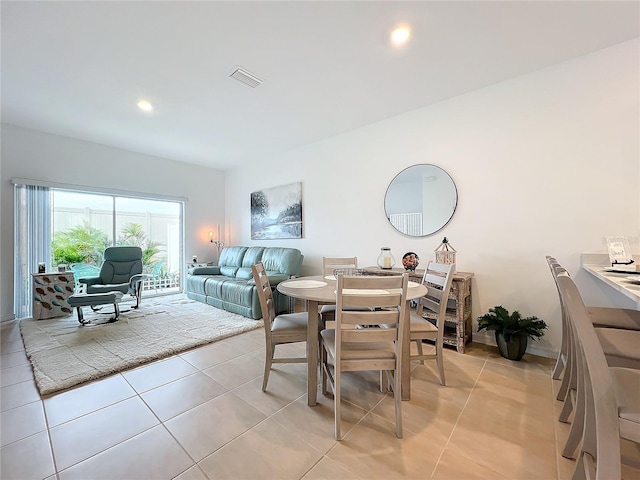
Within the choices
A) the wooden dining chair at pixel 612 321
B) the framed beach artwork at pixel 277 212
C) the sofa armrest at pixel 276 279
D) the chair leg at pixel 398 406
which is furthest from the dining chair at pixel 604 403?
the framed beach artwork at pixel 277 212

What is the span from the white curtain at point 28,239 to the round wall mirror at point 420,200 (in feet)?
16.9

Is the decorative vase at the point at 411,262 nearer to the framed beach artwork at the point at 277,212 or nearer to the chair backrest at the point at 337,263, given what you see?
the chair backrest at the point at 337,263

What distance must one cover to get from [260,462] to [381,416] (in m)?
0.78

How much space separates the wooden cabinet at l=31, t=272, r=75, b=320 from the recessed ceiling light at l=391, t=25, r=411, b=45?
516cm

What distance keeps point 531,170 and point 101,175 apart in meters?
6.23

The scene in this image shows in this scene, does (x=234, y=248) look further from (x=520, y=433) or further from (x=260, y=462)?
(x=520, y=433)

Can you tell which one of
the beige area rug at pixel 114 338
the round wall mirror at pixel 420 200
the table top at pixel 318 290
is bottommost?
the beige area rug at pixel 114 338

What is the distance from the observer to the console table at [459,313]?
8.39 ft

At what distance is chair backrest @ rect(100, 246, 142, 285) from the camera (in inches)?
159

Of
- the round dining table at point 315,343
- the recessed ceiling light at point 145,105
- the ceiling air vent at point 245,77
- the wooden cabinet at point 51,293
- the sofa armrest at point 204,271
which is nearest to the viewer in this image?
the round dining table at point 315,343

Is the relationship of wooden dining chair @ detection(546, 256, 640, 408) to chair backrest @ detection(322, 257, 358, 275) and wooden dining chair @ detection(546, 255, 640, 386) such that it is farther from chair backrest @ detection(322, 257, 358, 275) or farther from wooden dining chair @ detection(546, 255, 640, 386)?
chair backrest @ detection(322, 257, 358, 275)

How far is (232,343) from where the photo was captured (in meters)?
2.86

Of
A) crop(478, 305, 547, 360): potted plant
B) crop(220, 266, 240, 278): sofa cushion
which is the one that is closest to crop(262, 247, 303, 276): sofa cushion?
crop(220, 266, 240, 278): sofa cushion

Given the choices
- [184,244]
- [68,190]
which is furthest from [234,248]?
[68,190]
